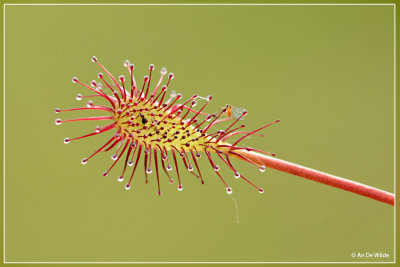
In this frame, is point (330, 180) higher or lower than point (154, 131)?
lower

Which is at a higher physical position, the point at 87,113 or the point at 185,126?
the point at 87,113

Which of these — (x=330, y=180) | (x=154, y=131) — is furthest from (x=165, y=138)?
(x=330, y=180)

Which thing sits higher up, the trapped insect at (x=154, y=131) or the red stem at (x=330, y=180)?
the trapped insect at (x=154, y=131)

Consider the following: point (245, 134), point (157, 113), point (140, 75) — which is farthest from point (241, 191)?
point (157, 113)

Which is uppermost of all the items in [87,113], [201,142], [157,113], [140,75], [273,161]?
[140,75]

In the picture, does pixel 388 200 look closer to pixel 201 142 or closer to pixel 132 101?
pixel 201 142

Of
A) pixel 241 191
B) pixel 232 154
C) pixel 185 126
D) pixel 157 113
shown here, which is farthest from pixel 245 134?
pixel 241 191

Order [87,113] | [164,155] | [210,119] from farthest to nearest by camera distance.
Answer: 1. [87,113]
2. [210,119]
3. [164,155]

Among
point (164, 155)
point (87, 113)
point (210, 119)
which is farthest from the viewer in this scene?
point (87, 113)

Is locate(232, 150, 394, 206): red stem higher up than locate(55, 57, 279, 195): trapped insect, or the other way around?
locate(55, 57, 279, 195): trapped insect

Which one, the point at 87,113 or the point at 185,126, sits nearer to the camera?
the point at 185,126

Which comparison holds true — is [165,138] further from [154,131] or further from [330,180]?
[330,180]
